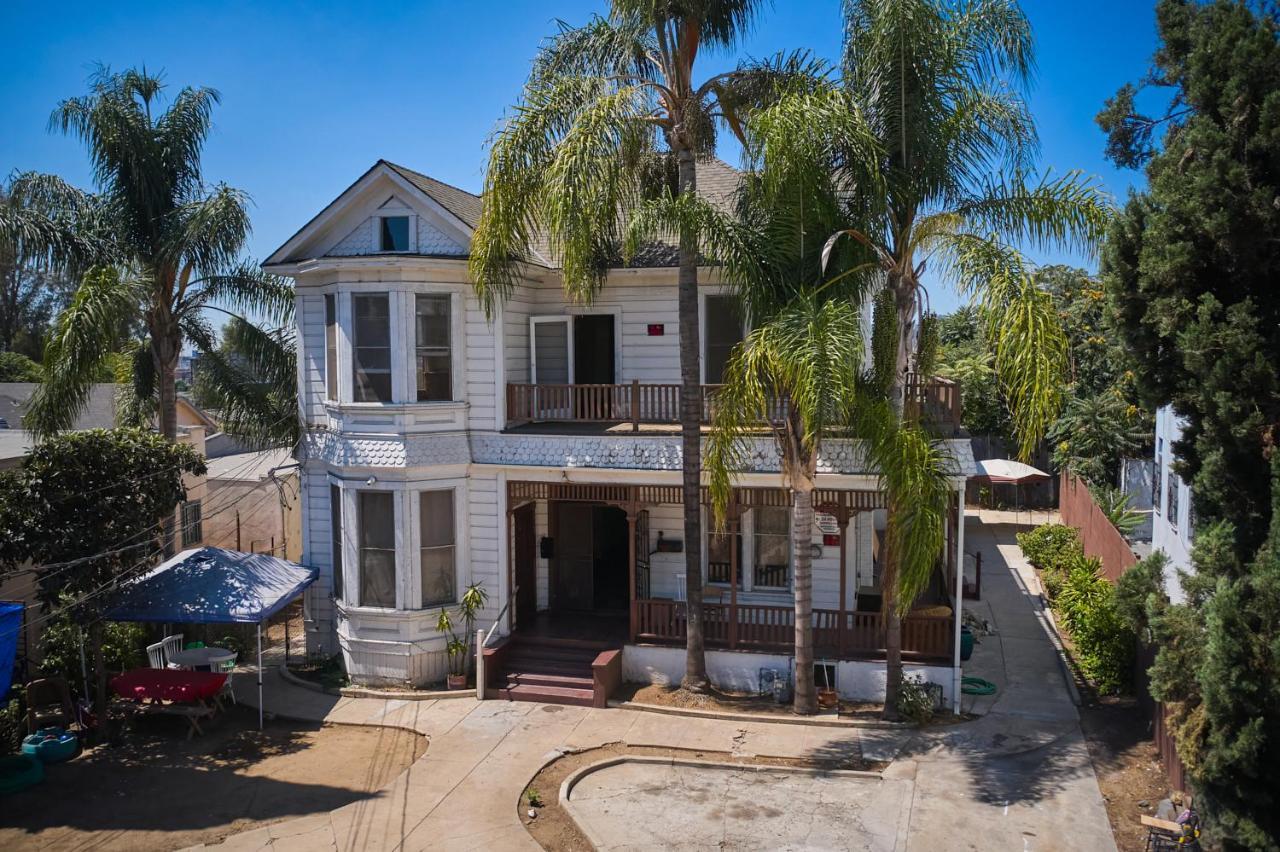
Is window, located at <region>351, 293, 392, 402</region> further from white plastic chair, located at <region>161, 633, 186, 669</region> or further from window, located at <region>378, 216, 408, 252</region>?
white plastic chair, located at <region>161, 633, 186, 669</region>

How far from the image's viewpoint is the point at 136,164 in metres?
16.6

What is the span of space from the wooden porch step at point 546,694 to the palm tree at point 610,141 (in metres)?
2.01

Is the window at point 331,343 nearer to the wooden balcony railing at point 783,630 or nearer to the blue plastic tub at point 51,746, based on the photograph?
the blue plastic tub at point 51,746

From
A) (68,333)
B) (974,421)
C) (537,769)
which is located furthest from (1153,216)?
(974,421)

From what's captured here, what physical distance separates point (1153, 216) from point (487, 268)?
856 centimetres

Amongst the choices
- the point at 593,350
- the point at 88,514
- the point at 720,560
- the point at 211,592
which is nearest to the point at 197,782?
the point at 211,592

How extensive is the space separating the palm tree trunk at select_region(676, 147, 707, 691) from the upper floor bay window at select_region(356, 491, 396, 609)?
5.14 metres

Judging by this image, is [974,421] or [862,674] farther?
[974,421]

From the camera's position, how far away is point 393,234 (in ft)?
52.4

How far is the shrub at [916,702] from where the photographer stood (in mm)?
13211

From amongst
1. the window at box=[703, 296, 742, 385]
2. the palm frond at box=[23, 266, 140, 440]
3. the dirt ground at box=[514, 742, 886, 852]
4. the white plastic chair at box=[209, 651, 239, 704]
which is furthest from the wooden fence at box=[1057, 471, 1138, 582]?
the palm frond at box=[23, 266, 140, 440]

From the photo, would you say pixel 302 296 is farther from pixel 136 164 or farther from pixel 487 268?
pixel 487 268

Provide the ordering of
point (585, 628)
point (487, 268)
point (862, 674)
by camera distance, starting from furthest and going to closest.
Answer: point (585, 628) < point (862, 674) < point (487, 268)

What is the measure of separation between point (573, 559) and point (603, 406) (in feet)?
11.3
